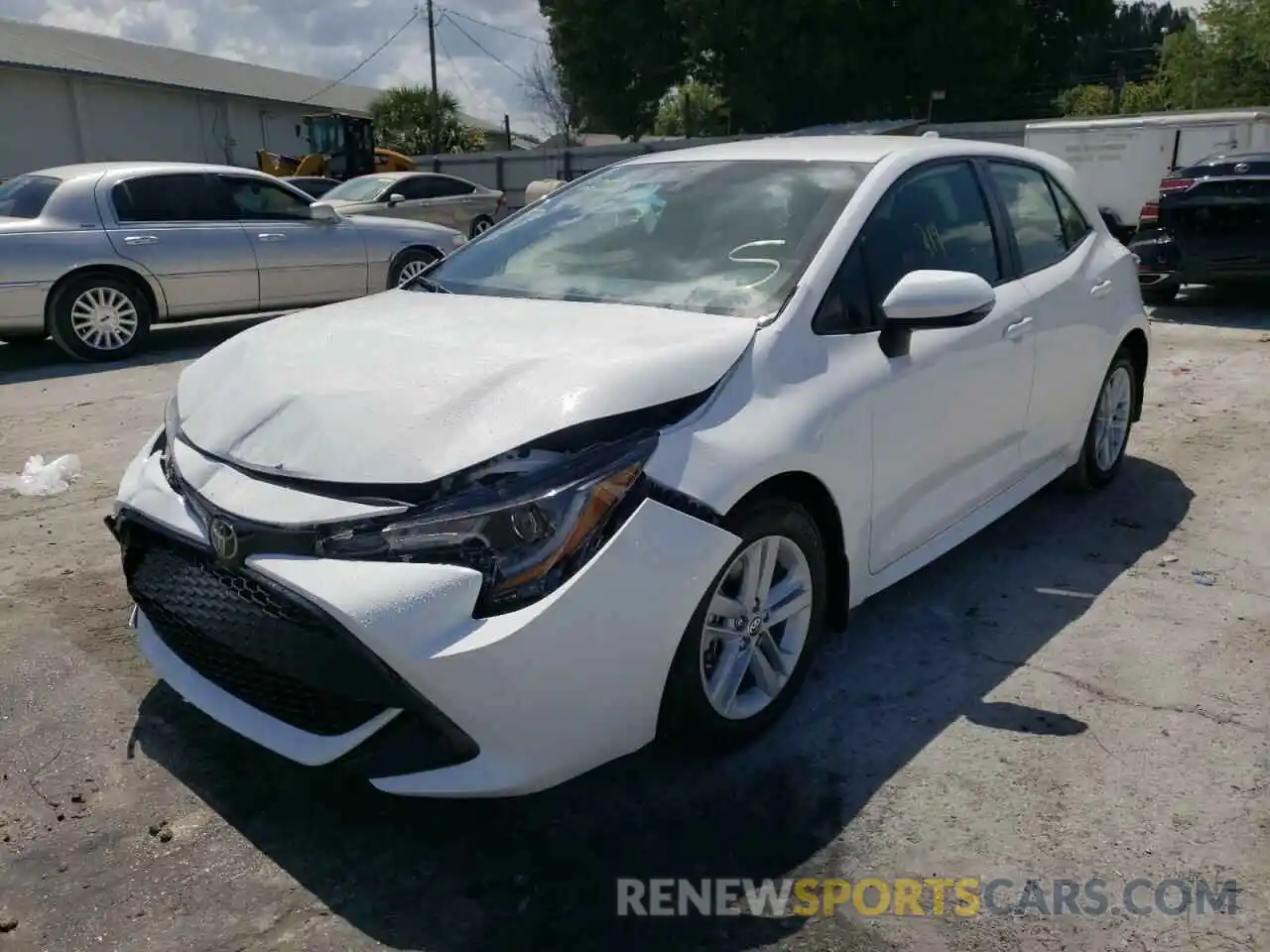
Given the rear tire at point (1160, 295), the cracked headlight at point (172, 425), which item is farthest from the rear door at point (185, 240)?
the rear tire at point (1160, 295)

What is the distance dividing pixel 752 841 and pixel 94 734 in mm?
1897

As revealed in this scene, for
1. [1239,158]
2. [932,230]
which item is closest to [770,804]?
[932,230]

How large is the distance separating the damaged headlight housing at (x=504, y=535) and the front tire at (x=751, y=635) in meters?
0.41

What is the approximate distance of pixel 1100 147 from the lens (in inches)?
547

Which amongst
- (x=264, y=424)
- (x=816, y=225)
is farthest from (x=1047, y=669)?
(x=264, y=424)

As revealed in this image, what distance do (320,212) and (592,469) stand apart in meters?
8.29

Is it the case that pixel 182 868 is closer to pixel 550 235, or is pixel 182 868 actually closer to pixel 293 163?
Answer: pixel 550 235

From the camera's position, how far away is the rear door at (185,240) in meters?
8.73

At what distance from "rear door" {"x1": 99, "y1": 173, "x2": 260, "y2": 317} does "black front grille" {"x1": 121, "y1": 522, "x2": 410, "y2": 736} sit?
6704mm

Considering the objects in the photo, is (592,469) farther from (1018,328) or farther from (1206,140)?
(1206,140)

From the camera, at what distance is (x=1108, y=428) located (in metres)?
5.02

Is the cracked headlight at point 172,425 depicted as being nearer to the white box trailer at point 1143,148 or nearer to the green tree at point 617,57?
the white box trailer at point 1143,148

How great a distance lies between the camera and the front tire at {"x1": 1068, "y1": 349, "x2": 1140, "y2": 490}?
4836mm

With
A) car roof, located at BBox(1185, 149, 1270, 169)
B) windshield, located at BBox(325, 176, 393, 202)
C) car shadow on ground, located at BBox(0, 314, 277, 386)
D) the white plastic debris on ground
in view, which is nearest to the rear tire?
car roof, located at BBox(1185, 149, 1270, 169)
